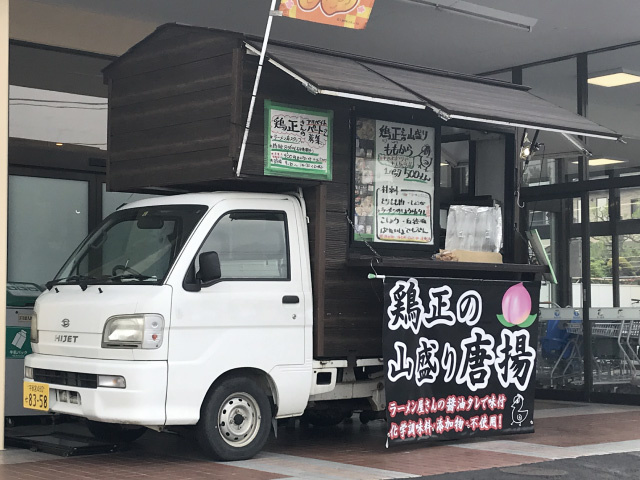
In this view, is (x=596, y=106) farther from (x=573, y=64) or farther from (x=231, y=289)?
(x=231, y=289)

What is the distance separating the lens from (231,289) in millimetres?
7684

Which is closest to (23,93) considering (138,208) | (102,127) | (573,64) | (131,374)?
(102,127)

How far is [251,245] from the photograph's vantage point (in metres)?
7.98

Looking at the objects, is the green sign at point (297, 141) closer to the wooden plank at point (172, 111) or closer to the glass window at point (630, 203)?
the wooden plank at point (172, 111)

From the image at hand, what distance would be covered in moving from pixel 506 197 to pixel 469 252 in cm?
113

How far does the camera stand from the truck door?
290 inches

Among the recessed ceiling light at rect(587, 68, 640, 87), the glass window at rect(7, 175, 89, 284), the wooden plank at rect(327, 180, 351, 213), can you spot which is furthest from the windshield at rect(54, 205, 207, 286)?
the recessed ceiling light at rect(587, 68, 640, 87)

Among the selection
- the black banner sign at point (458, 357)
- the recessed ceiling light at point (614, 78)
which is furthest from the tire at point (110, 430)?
the recessed ceiling light at point (614, 78)

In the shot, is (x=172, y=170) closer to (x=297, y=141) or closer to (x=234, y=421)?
(x=297, y=141)

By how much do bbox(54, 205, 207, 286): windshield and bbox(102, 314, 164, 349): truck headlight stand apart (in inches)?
13.2

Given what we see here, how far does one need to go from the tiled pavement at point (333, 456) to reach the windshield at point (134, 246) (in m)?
1.42

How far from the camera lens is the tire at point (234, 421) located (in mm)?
7488

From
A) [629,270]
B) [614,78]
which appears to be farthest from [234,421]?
[614,78]

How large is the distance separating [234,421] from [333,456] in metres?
0.96
